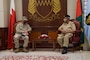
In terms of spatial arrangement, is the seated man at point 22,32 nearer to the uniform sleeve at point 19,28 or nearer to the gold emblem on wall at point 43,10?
the uniform sleeve at point 19,28

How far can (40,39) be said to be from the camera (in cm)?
684

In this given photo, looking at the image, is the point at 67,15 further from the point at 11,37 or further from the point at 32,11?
the point at 11,37

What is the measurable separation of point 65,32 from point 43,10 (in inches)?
56.1

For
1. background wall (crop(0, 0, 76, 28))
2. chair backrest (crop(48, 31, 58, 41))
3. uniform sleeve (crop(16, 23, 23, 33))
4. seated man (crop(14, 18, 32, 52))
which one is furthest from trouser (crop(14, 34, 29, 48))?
chair backrest (crop(48, 31, 58, 41))

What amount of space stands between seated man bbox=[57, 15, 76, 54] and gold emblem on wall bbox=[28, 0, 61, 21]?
76cm

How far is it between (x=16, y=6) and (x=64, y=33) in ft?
7.68

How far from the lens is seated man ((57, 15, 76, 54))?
254 inches

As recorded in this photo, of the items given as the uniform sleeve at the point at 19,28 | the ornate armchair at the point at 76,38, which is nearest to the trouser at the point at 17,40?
the uniform sleeve at the point at 19,28

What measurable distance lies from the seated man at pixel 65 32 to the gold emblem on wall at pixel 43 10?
756mm

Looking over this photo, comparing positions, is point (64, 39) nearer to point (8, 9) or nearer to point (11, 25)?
point (11, 25)

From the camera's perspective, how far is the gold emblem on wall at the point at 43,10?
7398 mm

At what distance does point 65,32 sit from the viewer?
6609 mm

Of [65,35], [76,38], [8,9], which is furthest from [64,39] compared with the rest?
[8,9]

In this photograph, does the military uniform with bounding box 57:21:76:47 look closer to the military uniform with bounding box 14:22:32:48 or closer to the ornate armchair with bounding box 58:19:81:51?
the ornate armchair with bounding box 58:19:81:51
